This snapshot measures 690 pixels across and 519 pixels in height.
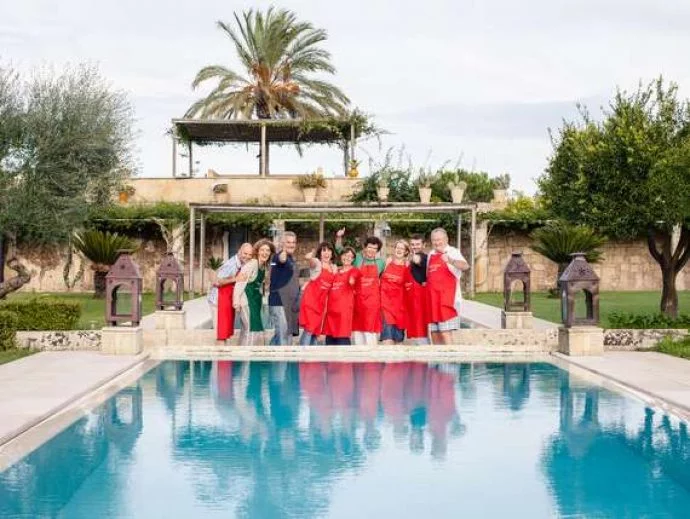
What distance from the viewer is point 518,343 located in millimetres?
13438

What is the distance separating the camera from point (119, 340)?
39.2 ft

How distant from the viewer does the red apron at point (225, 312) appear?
1238 centimetres

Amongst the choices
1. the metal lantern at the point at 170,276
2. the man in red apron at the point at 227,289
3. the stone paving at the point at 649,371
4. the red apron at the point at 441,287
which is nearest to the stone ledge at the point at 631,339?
the stone paving at the point at 649,371

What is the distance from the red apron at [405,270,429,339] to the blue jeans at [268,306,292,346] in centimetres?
156

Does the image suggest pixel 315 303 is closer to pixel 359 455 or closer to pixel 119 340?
pixel 119 340

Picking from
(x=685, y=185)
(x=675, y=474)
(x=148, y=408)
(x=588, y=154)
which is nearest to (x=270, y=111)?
(x=588, y=154)

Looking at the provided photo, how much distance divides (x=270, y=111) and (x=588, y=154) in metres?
21.3

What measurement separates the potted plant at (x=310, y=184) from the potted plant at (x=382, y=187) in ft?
5.78

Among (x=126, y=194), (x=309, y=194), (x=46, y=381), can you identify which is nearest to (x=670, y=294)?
(x=46, y=381)

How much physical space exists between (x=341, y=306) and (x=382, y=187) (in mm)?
16101

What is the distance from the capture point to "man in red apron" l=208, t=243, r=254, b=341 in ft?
40.0

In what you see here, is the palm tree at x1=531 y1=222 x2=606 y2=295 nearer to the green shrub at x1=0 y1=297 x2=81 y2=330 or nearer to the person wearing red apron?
the person wearing red apron

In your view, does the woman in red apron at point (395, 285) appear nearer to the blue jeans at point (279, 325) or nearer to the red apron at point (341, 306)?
the red apron at point (341, 306)

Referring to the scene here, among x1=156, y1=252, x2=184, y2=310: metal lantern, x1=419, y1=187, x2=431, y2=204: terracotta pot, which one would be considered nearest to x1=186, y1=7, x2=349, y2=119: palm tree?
x1=419, y1=187, x2=431, y2=204: terracotta pot
